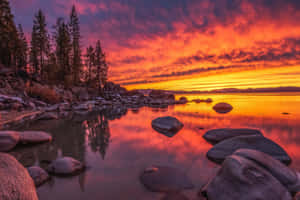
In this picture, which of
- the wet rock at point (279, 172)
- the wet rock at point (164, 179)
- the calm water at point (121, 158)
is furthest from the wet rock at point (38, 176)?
the wet rock at point (279, 172)

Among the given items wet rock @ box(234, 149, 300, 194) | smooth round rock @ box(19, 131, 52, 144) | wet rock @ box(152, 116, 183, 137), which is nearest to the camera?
wet rock @ box(234, 149, 300, 194)

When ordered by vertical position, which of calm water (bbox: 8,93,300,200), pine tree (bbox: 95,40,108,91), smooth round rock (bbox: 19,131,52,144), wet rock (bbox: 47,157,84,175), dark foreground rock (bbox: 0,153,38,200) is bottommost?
Result: calm water (bbox: 8,93,300,200)

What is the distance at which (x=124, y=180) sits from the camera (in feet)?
10.6

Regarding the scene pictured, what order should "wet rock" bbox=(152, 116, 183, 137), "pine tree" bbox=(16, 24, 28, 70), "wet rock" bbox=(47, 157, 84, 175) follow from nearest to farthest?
1. "wet rock" bbox=(47, 157, 84, 175)
2. "wet rock" bbox=(152, 116, 183, 137)
3. "pine tree" bbox=(16, 24, 28, 70)

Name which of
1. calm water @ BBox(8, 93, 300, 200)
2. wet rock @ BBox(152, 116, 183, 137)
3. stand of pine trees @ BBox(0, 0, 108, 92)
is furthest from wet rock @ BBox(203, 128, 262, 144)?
stand of pine trees @ BBox(0, 0, 108, 92)

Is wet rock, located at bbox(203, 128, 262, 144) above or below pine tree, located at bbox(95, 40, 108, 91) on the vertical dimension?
below

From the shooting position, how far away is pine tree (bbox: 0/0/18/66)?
26.9 metres

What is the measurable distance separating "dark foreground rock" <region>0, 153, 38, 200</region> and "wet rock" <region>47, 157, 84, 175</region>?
1368mm

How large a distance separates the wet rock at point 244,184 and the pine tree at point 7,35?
39.4m

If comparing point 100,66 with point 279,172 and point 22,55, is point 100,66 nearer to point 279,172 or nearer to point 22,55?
point 22,55

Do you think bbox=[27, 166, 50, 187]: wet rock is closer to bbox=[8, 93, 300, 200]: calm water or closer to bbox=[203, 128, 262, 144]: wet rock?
bbox=[8, 93, 300, 200]: calm water

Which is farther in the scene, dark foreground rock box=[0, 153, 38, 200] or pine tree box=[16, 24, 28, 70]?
pine tree box=[16, 24, 28, 70]

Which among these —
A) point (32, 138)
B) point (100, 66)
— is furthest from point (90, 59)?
point (32, 138)

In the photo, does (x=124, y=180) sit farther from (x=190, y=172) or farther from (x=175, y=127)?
(x=175, y=127)
